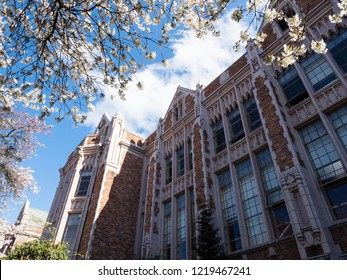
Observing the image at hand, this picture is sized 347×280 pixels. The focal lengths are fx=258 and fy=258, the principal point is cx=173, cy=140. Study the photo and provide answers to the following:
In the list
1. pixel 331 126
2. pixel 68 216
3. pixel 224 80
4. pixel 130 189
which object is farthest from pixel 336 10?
pixel 68 216

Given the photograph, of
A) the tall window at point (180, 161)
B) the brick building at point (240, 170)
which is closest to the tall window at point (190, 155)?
the brick building at point (240, 170)

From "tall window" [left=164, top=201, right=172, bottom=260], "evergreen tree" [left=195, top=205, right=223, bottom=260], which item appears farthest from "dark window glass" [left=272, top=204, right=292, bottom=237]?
"tall window" [left=164, top=201, right=172, bottom=260]

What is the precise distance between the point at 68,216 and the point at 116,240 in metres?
4.94

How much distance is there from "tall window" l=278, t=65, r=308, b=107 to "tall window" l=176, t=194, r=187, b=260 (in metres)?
9.03

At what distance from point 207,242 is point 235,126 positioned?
717 cm

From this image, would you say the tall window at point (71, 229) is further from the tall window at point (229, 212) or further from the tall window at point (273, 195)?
the tall window at point (273, 195)

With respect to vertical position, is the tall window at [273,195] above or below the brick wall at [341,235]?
above

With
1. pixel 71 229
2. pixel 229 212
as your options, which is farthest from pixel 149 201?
pixel 229 212

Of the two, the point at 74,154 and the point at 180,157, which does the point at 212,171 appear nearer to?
the point at 180,157

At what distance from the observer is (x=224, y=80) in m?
17.6

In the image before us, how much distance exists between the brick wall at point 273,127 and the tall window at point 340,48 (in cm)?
320

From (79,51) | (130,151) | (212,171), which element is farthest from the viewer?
(130,151)

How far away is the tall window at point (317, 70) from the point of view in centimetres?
1165
